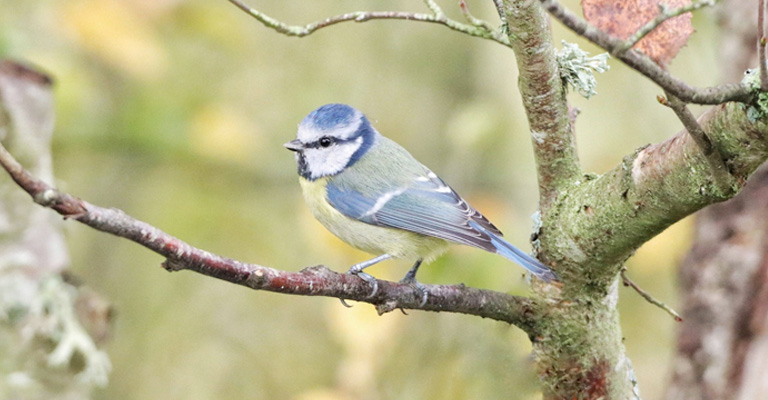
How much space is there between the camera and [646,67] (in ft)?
3.32

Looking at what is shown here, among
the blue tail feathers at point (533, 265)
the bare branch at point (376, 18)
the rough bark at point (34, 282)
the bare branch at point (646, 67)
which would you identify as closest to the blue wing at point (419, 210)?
the blue tail feathers at point (533, 265)

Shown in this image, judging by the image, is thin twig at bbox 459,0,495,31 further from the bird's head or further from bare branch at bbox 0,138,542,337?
the bird's head

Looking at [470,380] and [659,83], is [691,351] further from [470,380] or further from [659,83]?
[659,83]

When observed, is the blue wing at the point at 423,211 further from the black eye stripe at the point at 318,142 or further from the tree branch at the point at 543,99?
the tree branch at the point at 543,99

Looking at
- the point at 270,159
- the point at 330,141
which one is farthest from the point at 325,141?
the point at 270,159

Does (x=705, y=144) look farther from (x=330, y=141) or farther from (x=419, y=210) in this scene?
(x=330, y=141)

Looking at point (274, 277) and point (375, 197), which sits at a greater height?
point (375, 197)

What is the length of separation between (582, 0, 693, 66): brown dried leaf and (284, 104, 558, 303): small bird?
81cm

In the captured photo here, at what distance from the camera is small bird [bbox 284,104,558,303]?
218cm

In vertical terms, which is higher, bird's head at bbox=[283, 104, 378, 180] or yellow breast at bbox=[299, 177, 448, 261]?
bird's head at bbox=[283, 104, 378, 180]

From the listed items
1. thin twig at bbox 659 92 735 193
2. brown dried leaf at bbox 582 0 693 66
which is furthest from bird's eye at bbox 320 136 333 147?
thin twig at bbox 659 92 735 193

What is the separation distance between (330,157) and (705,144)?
1.45 meters

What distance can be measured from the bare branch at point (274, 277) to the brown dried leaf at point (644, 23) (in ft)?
1.87

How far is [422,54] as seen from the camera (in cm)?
483
